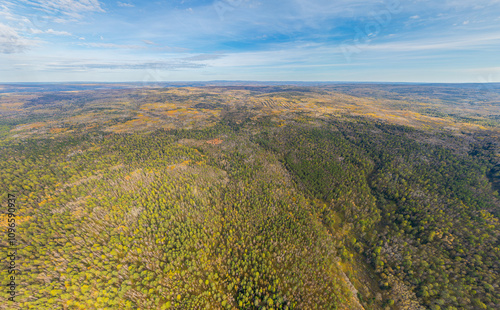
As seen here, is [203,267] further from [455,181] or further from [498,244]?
[455,181]

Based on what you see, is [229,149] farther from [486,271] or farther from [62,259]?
Answer: [486,271]

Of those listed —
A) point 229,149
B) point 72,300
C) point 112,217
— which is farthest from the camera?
point 229,149

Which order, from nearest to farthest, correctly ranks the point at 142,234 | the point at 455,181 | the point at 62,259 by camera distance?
the point at 62,259 → the point at 142,234 → the point at 455,181

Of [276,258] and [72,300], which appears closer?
[72,300]

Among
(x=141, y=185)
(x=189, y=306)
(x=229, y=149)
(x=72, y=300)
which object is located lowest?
(x=189, y=306)

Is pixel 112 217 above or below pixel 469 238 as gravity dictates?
above

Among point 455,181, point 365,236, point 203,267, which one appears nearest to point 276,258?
point 203,267
